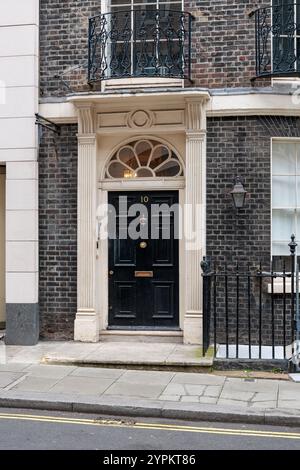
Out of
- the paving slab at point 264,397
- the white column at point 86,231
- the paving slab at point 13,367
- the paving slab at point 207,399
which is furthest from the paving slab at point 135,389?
the white column at point 86,231

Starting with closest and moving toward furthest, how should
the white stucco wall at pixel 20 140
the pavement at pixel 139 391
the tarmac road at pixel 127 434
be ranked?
the tarmac road at pixel 127 434, the pavement at pixel 139 391, the white stucco wall at pixel 20 140

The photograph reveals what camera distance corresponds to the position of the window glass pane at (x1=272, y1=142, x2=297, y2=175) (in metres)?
9.70

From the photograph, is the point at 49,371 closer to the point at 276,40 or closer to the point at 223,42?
the point at 223,42

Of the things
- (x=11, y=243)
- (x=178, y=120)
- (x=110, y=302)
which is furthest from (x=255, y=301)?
(x=11, y=243)

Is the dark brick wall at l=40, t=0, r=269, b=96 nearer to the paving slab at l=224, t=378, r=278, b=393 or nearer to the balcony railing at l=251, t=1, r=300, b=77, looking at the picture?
the balcony railing at l=251, t=1, r=300, b=77

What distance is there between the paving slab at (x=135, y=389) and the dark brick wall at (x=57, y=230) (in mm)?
2619

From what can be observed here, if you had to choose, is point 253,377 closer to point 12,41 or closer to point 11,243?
point 11,243

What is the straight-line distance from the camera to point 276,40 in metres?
9.61

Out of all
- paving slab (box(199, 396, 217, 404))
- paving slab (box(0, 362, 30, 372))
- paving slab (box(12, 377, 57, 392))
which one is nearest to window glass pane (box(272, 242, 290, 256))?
paving slab (box(199, 396, 217, 404))

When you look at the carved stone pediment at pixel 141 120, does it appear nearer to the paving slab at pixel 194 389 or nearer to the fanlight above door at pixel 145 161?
the fanlight above door at pixel 145 161

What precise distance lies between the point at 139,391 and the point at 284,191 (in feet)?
14.0

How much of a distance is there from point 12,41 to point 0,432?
6617mm

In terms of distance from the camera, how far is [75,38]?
394 inches

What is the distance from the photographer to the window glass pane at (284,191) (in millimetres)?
9695
